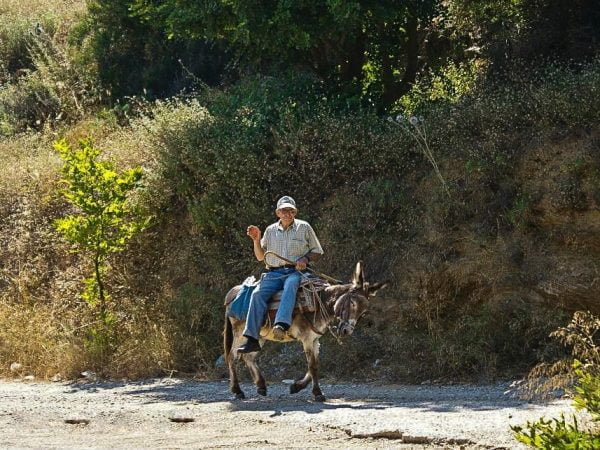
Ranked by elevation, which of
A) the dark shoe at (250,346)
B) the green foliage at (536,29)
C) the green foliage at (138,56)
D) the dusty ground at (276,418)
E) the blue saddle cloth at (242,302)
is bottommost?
the dusty ground at (276,418)

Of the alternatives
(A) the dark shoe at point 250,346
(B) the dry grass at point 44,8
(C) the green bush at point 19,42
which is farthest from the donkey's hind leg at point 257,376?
(B) the dry grass at point 44,8

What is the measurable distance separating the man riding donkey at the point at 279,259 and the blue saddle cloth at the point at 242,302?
1.01ft

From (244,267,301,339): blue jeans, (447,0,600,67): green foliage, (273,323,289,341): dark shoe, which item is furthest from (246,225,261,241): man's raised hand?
(447,0,600,67): green foliage

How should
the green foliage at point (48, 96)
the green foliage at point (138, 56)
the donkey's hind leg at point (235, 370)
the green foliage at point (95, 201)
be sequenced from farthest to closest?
the green foliage at point (48, 96)
the green foliage at point (138, 56)
the green foliage at point (95, 201)
the donkey's hind leg at point (235, 370)

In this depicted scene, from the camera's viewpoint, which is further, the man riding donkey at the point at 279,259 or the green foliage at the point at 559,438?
the man riding donkey at the point at 279,259

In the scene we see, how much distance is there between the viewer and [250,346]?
14148 mm

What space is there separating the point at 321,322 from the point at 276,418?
76.7 inches

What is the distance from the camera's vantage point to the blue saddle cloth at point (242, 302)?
48.0ft

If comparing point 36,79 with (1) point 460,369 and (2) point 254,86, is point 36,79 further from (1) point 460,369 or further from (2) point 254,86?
(1) point 460,369

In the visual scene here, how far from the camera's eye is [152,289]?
21.3 meters

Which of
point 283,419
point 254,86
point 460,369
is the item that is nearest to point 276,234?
point 283,419

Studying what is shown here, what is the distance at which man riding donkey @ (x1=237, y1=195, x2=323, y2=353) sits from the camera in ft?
46.4

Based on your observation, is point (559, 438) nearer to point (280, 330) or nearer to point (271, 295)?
point (280, 330)

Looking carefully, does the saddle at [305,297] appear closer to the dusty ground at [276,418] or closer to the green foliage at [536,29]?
the dusty ground at [276,418]
